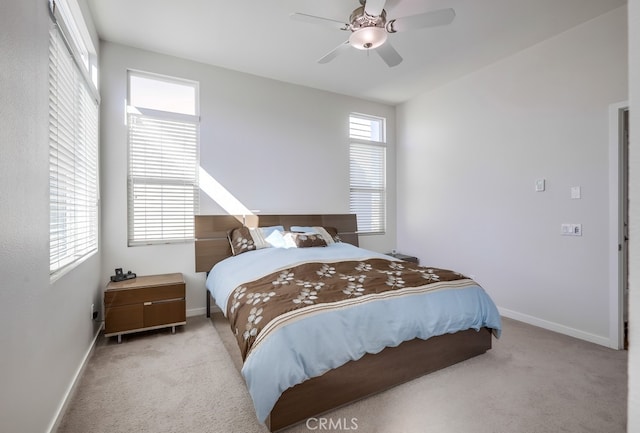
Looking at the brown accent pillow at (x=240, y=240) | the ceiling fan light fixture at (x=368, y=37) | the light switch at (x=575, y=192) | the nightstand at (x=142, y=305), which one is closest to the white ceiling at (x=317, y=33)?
the ceiling fan light fixture at (x=368, y=37)

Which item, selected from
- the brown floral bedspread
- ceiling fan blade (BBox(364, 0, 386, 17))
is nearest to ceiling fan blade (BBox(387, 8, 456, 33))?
ceiling fan blade (BBox(364, 0, 386, 17))

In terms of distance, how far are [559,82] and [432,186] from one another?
184 centimetres

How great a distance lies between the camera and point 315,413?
1787 mm

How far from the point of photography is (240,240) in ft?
11.7

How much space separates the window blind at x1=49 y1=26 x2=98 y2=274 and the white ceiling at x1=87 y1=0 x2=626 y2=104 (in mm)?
905

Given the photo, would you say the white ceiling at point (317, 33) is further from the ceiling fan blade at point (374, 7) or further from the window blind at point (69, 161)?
the window blind at point (69, 161)

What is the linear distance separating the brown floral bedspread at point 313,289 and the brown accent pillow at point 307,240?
736 mm

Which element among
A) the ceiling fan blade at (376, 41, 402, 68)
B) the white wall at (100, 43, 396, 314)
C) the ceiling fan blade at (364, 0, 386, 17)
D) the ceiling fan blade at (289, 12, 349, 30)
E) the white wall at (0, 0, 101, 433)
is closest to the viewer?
the white wall at (0, 0, 101, 433)

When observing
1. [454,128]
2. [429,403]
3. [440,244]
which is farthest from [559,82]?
[429,403]

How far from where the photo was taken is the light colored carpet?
1761mm

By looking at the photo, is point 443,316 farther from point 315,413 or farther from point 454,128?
point 454,128

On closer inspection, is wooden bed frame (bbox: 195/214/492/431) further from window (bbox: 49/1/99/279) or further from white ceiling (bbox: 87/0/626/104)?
white ceiling (bbox: 87/0/626/104)

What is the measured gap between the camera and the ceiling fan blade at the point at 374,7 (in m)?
2.06

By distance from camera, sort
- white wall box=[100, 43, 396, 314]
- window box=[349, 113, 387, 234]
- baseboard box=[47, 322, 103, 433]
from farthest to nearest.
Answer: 1. window box=[349, 113, 387, 234]
2. white wall box=[100, 43, 396, 314]
3. baseboard box=[47, 322, 103, 433]
